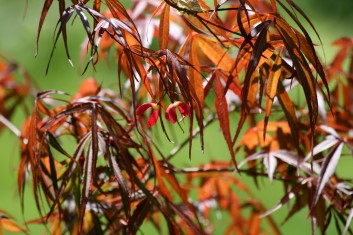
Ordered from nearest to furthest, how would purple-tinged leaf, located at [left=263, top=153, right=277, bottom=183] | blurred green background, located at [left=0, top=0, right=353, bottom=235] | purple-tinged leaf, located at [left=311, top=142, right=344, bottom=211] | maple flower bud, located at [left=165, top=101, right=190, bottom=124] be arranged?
maple flower bud, located at [left=165, top=101, right=190, bottom=124] < purple-tinged leaf, located at [left=311, top=142, right=344, bottom=211] < purple-tinged leaf, located at [left=263, top=153, right=277, bottom=183] < blurred green background, located at [left=0, top=0, right=353, bottom=235]

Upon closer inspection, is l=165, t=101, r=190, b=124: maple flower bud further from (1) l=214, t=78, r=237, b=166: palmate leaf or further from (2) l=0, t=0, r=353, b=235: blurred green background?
(2) l=0, t=0, r=353, b=235: blurred green background

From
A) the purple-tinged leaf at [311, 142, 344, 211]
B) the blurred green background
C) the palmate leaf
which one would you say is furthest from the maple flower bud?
the blurred green background

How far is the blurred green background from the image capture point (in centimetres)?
262

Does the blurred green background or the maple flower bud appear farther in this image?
the blurred green background

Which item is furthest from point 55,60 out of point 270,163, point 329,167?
point 329,167

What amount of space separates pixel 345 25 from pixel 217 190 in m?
2.33

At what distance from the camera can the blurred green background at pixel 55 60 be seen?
2.62 meters

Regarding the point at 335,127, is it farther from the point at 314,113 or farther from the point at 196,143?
the point at 196,143

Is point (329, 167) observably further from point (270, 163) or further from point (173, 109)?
point (173, 109)

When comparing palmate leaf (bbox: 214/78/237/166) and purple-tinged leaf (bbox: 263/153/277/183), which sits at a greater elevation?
palmate leaf (bbox: 214/78/237/166)

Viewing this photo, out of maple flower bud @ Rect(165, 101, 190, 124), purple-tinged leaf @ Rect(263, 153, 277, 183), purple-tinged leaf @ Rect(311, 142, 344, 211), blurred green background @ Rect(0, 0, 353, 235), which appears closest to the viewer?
maple flower bud @ Rect(165, 101, 190, 124)

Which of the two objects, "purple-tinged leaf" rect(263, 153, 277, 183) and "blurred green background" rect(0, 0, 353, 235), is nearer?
"purple-tinged leaf" rect(263, 153, 277, 183)

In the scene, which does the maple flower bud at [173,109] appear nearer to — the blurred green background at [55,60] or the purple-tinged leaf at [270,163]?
the purple-tinged leaf at [270,163]

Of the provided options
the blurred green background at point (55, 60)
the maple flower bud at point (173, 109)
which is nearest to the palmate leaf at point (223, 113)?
the maple flower bud at point (173, 109)
